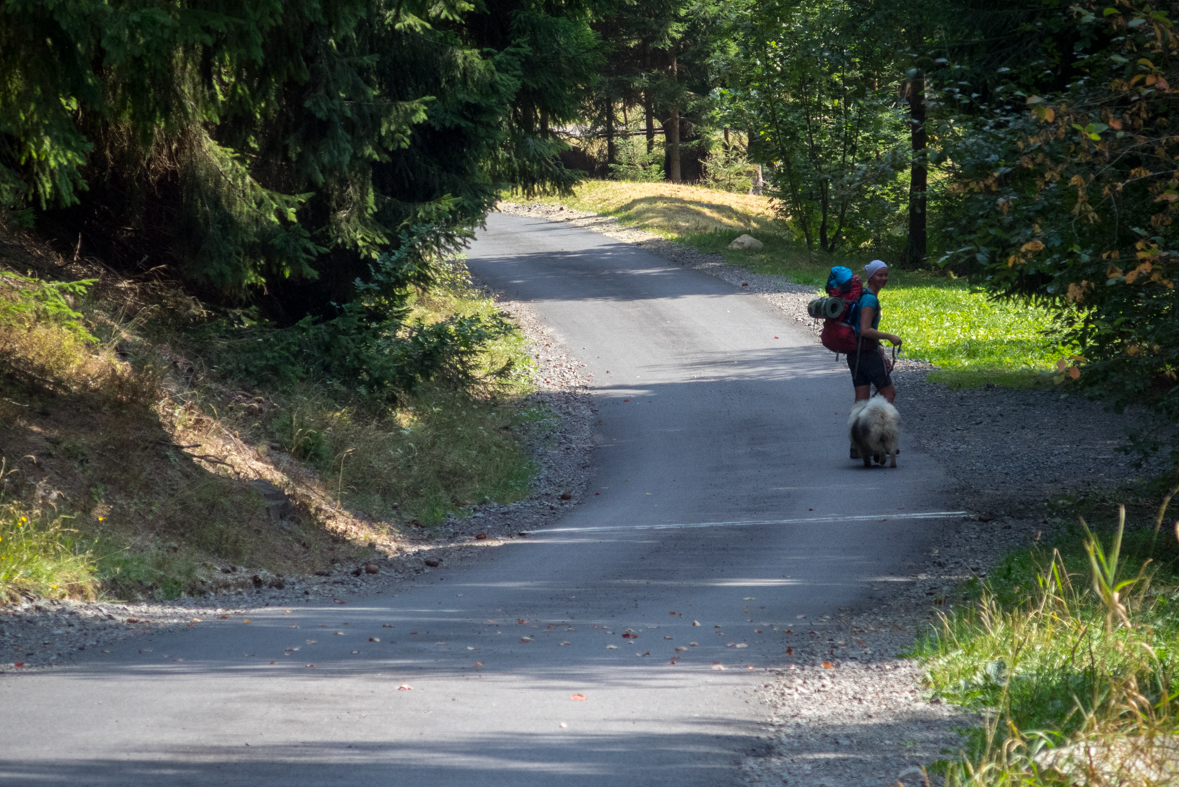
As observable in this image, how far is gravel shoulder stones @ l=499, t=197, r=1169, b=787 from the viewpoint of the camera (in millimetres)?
4773

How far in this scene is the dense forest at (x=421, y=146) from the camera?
25.0 ft

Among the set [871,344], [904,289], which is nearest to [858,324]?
A: [871,344]

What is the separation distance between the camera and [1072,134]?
8.10 metres

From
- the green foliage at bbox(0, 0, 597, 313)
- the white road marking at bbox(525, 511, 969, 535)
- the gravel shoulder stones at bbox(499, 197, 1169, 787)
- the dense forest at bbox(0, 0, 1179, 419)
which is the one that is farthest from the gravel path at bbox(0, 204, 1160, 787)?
the green foliage at bbox(0, 0, 597, 313)

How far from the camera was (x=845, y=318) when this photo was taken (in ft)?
40.8

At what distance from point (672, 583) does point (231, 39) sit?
5.28 m

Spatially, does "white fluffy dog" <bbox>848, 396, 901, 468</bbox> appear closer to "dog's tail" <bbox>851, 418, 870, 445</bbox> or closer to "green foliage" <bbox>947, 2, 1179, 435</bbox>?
"dog's tail" <bbox>851, 418, 870, 445</bbox>

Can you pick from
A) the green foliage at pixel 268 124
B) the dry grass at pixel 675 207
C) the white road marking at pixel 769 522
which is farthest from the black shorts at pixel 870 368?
the dry grass at pixel 675 207

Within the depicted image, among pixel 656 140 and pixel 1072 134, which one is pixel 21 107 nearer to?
pixel 1072 134

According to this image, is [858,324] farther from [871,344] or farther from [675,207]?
[675,207]

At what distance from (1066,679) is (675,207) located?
35361 millimetres

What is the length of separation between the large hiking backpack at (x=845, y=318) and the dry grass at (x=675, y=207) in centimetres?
2185

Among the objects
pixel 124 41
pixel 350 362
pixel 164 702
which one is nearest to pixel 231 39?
pixel 124 41

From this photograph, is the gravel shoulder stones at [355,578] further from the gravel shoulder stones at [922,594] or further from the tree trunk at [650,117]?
the tree trunk at [650,117]
